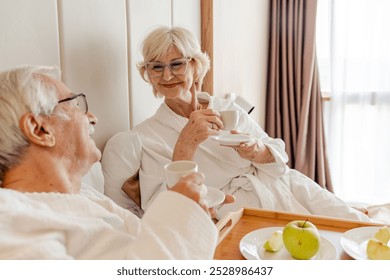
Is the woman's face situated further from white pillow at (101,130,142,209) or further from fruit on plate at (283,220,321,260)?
fruit on plate at (283,220,321,260)

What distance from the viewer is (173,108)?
1.91m

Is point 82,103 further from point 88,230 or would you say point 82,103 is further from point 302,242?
point 302,242

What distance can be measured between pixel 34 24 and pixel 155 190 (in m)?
0.80

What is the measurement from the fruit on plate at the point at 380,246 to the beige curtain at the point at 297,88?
2.52 meters

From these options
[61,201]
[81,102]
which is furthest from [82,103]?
[61,201]

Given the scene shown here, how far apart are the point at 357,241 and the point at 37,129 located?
35.9 inches

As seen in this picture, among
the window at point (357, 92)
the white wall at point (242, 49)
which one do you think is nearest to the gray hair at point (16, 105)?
the white wall at point (242, 49)

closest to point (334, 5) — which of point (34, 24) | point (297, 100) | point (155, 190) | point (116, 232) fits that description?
point (297, 100)

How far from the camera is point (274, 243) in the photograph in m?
1.11

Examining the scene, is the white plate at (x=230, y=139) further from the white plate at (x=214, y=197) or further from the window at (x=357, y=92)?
the window at (x=357, y=92)

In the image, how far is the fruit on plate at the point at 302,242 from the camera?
→ 3.39 ft

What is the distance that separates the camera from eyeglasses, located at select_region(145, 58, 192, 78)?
69.8 inches

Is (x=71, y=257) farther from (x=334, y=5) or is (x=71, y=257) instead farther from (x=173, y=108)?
(x=334, y=5)

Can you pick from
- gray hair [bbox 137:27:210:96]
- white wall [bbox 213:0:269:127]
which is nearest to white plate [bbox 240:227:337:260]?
→ gray hair [bbox 137:27:210:96]
